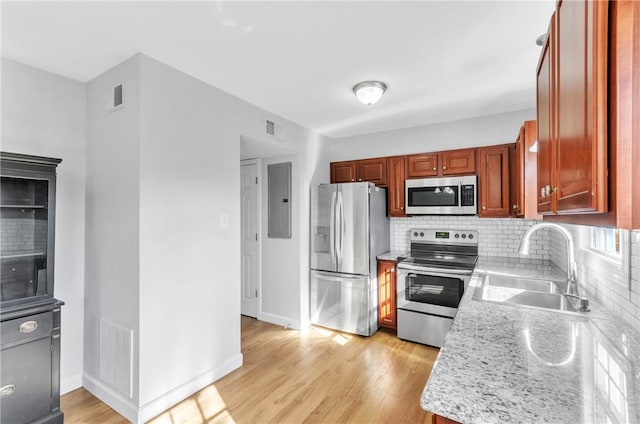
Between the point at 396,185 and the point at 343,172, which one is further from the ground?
the point at 343,172

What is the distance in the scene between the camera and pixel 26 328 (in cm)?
192

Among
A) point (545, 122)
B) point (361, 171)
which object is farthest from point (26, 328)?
point (361, 171)

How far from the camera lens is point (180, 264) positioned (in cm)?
236

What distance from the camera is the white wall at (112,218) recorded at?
2146 millimetres

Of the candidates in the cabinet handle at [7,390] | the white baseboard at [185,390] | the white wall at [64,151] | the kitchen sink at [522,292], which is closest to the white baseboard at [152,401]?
the white baseboard at [185,390]

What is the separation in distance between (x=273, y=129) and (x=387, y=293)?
91.2 inches

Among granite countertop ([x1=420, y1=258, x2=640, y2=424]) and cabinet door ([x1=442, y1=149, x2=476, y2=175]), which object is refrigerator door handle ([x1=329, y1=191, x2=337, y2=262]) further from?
granite countertop ([x1=420, y1=258, x2=640, y2=424])

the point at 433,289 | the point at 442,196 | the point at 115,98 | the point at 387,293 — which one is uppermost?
the point at 115,98

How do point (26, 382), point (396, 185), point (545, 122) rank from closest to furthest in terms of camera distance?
point (545, 122)
point (26, 382)
point (396, 185)

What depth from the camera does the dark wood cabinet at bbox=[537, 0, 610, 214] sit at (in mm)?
654

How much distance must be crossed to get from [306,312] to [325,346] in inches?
24.1

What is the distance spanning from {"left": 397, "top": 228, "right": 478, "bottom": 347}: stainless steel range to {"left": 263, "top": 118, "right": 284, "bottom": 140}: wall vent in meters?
2.00

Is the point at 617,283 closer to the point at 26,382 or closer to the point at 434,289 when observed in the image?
the point at 434,289

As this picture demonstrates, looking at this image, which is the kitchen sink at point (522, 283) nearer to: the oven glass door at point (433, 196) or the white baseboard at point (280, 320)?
the oven glass door at point (433, 196)
